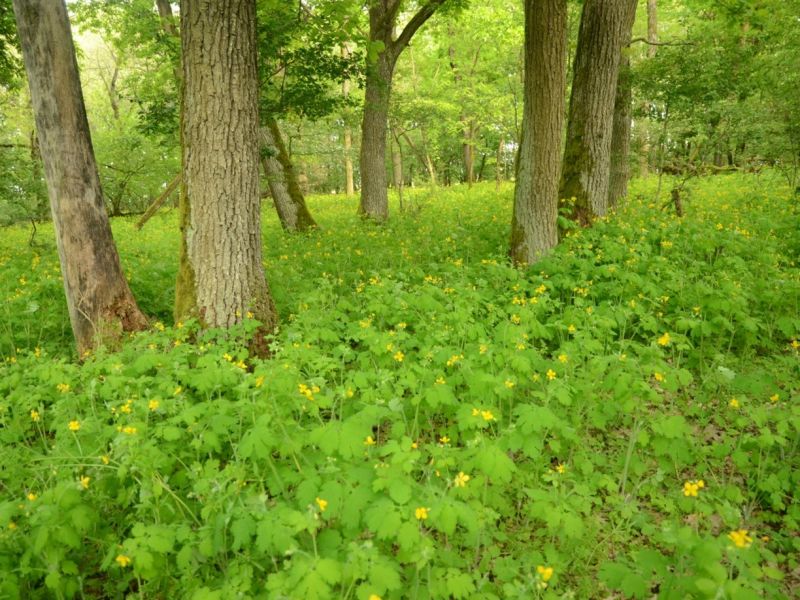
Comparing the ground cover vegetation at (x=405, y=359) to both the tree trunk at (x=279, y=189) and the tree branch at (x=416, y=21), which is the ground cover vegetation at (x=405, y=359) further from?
the tree trunk at (x=279, y=189)

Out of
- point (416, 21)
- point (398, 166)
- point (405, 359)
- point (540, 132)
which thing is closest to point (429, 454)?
point (405, 359)

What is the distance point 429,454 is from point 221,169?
130 inches

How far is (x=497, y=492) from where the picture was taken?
9.09 ft

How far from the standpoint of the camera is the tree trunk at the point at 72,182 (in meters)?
4.72

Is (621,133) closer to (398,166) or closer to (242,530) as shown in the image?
(398,166)

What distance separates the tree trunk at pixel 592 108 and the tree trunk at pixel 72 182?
22.7 ft

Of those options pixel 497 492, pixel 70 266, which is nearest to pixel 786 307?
pixel 497 492

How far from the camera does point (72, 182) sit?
5012mm

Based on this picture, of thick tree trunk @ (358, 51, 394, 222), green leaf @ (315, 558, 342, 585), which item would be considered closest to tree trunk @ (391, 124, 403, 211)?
thick tree trunk @ (358, 51, 394, 222)

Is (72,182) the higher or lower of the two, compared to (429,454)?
higher

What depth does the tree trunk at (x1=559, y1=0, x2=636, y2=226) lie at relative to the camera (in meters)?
7.34

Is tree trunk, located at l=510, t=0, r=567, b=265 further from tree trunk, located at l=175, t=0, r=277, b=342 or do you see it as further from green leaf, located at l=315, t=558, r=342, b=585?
green leaf, located at l=315, t=558, r=342, b=585

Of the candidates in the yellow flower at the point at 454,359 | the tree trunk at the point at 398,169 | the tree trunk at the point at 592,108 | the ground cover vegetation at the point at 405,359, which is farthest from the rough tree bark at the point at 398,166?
the yellow flower at the point at 454,359

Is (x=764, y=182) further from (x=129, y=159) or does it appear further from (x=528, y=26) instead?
(x=129, y=159)
